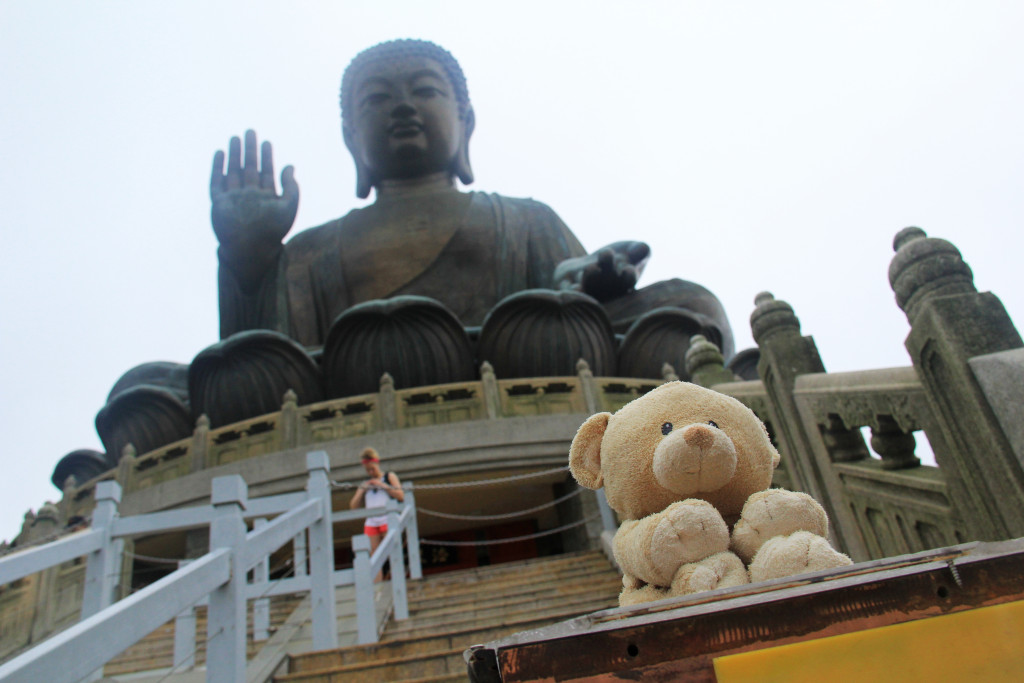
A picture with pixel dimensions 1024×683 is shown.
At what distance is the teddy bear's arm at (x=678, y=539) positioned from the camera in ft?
4.62

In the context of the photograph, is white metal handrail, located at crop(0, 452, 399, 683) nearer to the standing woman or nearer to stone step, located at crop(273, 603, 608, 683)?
stone step, located at crop(273, 603, 608, 683)

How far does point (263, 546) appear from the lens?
252cm

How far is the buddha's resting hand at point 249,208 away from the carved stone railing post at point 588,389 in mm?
5396

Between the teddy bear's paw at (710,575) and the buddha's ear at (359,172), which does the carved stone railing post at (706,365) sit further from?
the buddha's ear at (359,172)

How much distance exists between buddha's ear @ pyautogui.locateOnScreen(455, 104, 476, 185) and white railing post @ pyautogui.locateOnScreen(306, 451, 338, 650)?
10.6 m

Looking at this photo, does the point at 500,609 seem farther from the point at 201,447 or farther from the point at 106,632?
the point at 201,447

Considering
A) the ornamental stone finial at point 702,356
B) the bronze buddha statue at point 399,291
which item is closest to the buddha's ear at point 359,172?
the bronze buddha statue at point 399,291

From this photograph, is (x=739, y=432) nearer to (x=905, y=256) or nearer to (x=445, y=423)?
(x=905, y=256)

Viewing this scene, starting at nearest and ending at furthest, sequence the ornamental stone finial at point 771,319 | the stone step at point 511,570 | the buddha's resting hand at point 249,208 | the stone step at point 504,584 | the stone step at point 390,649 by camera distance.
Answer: the stone step at point 390,649
the ornamental stone finial at point 771,319
the stone step at point 504,584
the stone step at point 511,570
the buddha's resting hand at point 249,208

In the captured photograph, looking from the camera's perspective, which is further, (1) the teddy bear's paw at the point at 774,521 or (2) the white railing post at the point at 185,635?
(2) the white railing post at the point at 185,635

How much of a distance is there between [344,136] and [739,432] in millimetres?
13549

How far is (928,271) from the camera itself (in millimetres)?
2514

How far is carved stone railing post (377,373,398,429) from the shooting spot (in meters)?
8.14

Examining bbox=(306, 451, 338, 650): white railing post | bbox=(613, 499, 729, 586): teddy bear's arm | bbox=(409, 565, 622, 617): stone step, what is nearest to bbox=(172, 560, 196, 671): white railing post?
bbox=(306, 451, 338, 650): white railing post
